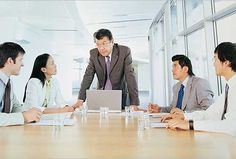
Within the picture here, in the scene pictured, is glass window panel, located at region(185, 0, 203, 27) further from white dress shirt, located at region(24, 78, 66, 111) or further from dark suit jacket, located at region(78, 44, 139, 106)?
white dress shirt, located at region(24, 78, 66, 111)

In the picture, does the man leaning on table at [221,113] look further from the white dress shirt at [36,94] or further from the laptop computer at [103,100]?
the white dress shirt at [36,94]

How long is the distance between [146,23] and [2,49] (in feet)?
17.0

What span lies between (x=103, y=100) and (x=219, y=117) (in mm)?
1017

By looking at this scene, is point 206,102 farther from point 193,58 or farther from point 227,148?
point 193,58

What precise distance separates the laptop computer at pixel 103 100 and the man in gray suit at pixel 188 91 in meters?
0.35

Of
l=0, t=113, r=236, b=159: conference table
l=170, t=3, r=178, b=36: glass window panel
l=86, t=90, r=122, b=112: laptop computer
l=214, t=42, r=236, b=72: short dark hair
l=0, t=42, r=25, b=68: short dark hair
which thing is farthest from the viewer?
l=170, t=3, r=178, b=36: glass window panel

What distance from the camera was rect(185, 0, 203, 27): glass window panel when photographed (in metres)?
3.30

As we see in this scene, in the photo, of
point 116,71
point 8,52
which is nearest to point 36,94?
point 8,52

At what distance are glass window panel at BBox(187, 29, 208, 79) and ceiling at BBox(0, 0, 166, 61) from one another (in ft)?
4.37

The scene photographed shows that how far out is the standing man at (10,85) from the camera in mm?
1226

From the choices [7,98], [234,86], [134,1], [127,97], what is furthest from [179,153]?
[134,1]

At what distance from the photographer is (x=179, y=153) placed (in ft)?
2.06

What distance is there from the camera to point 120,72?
2.32 meters

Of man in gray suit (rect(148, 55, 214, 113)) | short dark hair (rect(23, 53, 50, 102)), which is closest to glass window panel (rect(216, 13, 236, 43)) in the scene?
man in gray suit (rect(148, 55, 214, 113))
